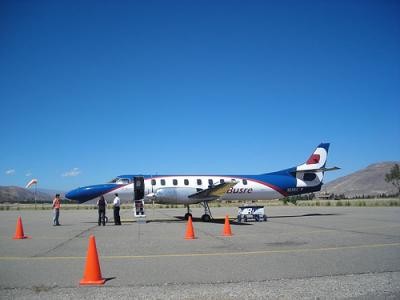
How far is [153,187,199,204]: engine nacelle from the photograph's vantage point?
24062 millimetres

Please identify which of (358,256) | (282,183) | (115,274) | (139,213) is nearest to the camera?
(115,274)

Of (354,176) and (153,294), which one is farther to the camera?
(354,176)

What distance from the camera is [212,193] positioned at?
24094 millimetres

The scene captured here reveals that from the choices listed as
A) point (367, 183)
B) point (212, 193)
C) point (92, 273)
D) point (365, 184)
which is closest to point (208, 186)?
point (212, 193)

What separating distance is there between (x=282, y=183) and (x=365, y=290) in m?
22.0

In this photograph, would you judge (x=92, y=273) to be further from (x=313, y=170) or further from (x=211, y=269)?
(x=313, y=170)

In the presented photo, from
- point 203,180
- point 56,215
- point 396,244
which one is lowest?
point 396,244

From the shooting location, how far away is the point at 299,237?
14750 millimetres

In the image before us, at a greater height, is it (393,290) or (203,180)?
(203,180)

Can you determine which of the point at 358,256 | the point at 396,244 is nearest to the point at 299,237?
the point at 396,244

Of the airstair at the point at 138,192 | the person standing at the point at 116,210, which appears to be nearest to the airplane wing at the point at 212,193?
the airstair at the point at 138,192

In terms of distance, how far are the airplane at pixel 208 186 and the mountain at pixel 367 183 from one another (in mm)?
122364

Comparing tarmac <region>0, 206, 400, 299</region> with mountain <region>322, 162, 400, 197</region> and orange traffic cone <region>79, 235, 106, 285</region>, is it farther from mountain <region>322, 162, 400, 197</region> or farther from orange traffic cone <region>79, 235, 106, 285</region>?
mountain <region>322, 162, 400, 197</region>

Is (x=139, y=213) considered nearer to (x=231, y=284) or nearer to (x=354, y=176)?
(x=231, y=284)
